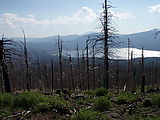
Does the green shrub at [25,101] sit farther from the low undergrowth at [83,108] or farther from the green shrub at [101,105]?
the green shrub at [101,105]

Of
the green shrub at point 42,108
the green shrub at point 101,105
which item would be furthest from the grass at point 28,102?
the green shrub at point 101,105

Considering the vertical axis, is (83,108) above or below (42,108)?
below

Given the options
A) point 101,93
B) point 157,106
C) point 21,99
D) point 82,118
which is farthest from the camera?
point 101,93

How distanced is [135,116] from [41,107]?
3520 mm

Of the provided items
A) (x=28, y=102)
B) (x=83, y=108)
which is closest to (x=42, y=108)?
(x=28, y=102)

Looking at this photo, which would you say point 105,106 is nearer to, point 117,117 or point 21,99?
point 117,117

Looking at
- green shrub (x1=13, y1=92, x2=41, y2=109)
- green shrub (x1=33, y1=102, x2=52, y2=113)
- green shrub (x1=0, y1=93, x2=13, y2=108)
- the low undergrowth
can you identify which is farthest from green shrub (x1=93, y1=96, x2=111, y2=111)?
green shrub (x1=0, y1=93, x2=13, y2=108)

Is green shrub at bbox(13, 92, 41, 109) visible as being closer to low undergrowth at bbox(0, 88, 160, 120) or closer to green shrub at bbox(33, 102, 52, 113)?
low undergrowth at bbox(0, 88, 160, 120)

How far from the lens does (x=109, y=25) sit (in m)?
21.0

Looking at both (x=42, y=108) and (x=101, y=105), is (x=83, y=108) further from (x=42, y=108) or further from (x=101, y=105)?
(x=42, y=108)

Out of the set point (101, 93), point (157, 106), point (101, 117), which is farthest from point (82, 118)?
point (101, 93)

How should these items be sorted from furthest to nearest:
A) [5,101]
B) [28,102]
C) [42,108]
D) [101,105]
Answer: [5,101] → [28,102] → [101,105] → [42,108]

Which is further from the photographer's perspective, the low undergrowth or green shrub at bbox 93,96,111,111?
green shrub at bbox 93,96,111,111

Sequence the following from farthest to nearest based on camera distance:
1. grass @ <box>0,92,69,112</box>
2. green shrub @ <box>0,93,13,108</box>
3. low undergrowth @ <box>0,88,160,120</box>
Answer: green shrub @ <box>0,93,13,108</box>, grass @ <box>0,92,69,112</box>, low undergrowth @ <box>0,88,160,120</box>
